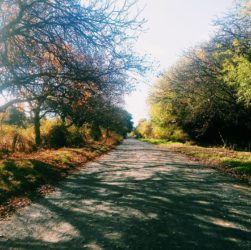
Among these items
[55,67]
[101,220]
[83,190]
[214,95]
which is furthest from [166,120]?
[101,220]

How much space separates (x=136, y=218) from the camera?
7043mm

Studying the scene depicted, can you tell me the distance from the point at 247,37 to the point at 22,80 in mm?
14086

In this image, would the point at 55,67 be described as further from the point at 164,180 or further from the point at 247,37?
the point at 247,37

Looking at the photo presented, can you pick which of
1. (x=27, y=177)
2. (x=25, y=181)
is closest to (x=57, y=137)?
(x=27, y=177)

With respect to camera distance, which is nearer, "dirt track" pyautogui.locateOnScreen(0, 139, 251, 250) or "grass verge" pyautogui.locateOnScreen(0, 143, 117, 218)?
"dirt track" pyautogui.locateOnScreen(0, 139, 251, 250)

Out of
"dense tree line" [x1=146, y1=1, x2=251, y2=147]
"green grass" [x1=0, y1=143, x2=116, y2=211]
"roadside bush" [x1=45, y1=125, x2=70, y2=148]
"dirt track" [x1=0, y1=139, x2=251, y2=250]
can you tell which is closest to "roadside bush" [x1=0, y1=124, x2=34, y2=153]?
"green grass" [x1=0, y1=143, x2=116, y2=211]

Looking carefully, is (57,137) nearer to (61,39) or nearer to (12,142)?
(12,142)

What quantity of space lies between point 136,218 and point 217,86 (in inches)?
963

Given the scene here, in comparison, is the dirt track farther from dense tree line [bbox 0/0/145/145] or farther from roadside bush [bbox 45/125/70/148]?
roadside bush [bbox 45/125/70/148]

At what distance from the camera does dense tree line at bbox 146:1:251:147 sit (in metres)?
19.6

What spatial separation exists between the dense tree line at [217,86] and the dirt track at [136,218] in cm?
1126

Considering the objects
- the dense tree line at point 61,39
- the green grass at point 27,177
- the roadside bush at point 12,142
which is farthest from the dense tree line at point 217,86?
the roadside bush at point 12,142

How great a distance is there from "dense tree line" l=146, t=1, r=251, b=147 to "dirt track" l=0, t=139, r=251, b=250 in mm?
11263

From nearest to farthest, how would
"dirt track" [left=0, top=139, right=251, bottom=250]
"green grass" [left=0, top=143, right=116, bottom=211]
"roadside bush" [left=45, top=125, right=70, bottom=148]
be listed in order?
"dirt track" [left=0, top=139, right=251, bottom=250] → "green grass" [left=0, top=143, right=116, bottom=211] → "roadside bush" [left=45, top=125, right=70, bottom=148]
